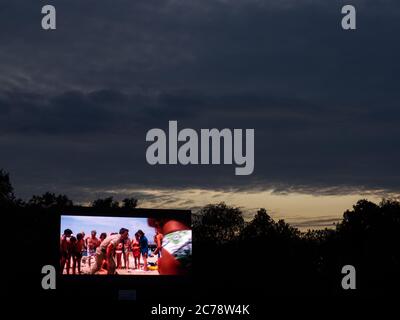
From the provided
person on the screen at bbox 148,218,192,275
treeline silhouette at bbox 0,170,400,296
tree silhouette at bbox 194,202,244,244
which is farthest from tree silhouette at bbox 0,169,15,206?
person on the screen at bbox 148,218,192,275

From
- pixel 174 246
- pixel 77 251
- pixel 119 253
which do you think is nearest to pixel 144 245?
pixel 119 253

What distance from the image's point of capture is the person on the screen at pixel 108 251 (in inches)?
497

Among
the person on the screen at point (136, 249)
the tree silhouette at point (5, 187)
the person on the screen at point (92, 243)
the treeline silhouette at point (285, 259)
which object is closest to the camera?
the person on the screen at point (92, 243)

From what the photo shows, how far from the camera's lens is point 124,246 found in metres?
12.8

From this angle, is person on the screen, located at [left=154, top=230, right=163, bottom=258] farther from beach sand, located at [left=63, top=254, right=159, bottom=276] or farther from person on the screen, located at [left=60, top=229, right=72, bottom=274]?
person on the screen, located at [left=60, top=229, right=72, bottom=274]

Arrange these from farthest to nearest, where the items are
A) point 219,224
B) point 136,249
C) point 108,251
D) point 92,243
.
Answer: point 219,224 < point 136,249 < point 108,251 < point 92,243

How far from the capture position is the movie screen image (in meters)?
12.5

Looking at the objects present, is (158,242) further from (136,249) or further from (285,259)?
(285,259)

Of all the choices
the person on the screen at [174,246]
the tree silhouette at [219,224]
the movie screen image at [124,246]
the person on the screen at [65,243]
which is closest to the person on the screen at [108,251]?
the movie screen image at [124,246]

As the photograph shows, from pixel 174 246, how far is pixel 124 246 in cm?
92

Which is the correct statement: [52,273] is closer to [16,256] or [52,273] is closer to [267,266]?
[16,256]

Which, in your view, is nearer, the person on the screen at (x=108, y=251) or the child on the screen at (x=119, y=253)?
the person on the screen at (x=108, y=251)

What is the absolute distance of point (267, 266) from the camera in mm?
19953

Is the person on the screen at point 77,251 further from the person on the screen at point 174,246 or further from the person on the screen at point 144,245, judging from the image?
the person on the screen at point 174,246
